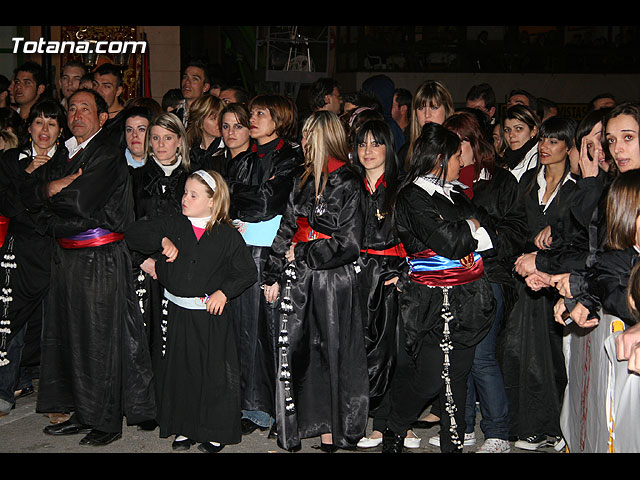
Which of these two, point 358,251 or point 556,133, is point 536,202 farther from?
point 358,251

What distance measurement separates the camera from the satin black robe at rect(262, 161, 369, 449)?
4512 mm

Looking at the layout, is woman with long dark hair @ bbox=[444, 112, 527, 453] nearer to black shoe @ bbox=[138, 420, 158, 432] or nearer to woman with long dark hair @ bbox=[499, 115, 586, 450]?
woman with long dark hair @ bbox=[499, 115, 586, 450]

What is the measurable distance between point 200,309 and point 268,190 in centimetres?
90

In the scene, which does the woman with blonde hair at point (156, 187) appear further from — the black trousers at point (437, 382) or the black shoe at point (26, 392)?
the black trousers at point (437, 382)

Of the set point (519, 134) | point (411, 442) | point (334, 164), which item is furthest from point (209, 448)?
point (519, 134)

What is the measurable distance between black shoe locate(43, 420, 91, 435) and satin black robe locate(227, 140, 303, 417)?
3.56 ft

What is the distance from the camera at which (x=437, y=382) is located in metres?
4.25

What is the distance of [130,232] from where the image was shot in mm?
4637

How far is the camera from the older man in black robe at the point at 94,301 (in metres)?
4.83

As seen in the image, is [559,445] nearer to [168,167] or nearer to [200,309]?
[200,309]

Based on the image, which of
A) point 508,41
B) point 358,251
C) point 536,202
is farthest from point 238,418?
point 508,41

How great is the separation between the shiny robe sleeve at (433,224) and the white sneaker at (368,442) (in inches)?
53.1

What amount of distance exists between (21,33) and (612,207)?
387 inches

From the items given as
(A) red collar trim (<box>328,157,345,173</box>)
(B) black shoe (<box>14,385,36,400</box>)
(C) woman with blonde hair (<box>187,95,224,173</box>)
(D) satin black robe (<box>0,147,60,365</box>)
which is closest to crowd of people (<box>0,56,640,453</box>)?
(A) red collar trim (<box>328,157,345,173</box>)
